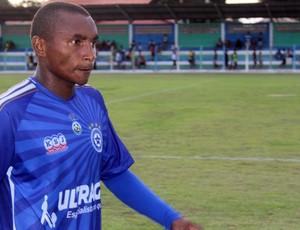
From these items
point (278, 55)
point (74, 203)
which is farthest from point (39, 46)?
point (278, 55)

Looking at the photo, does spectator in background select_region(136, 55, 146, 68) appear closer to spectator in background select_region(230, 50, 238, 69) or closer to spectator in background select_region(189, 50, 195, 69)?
spectator in background select_region(189, 50, 195, 69)

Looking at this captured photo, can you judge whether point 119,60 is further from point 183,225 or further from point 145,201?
point 183,225

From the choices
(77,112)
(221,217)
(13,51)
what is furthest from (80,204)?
(13,51)

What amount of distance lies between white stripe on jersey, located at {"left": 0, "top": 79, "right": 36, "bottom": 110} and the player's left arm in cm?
61

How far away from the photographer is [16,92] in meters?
2.95

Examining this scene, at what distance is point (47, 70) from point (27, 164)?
41 cm

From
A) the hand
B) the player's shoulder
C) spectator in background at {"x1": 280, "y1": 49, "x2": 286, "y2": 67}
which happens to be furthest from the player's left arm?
spectator in background at {"x1": 280, "y1": 49, "x2": 286, "y2": 67}

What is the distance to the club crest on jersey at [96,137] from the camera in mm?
3066

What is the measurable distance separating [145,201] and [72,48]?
29.1 inches

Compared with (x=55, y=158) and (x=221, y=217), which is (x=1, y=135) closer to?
(x=55, y=158)

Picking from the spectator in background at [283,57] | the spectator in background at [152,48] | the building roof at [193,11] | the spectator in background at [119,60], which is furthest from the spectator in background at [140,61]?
the spectator in background at [283,57]

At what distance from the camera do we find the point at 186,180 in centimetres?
927

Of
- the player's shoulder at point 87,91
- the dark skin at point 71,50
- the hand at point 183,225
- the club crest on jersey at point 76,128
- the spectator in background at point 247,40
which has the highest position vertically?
the dark skin at point 71,50

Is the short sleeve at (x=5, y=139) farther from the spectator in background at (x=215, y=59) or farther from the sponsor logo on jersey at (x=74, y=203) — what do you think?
the spectator in background at (x=215, y=59)
